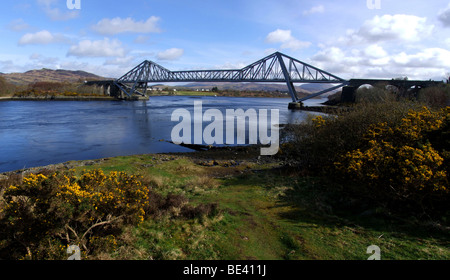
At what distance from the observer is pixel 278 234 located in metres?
6.43

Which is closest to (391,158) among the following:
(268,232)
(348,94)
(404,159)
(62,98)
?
(404,159)

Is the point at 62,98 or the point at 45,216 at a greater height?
the point at 62,98

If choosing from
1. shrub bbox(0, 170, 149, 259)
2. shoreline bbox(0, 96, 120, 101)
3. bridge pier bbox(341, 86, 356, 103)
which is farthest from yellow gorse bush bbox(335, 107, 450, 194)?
shoreline bbox(0, 96, 120, 101)

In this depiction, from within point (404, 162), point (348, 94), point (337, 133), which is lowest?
point (404, 162)

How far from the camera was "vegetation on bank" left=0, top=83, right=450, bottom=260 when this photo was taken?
490 cm

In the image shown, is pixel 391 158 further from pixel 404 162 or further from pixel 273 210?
pixel 273 210

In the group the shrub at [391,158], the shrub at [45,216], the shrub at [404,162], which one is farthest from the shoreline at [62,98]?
the shrub at [404,162]

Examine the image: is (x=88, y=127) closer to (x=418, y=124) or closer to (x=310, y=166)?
(x=310, y=166)

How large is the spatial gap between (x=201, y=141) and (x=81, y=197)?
20.6 metres

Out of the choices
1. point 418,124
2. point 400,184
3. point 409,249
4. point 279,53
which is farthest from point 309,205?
point 279,53

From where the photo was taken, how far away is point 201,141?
25.7 meters

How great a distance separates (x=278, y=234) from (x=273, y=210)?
1.83 m

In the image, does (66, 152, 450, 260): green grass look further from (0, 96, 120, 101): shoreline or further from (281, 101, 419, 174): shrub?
(0, 96, 120, 101): shoreline

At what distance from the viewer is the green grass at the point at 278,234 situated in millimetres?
5445
